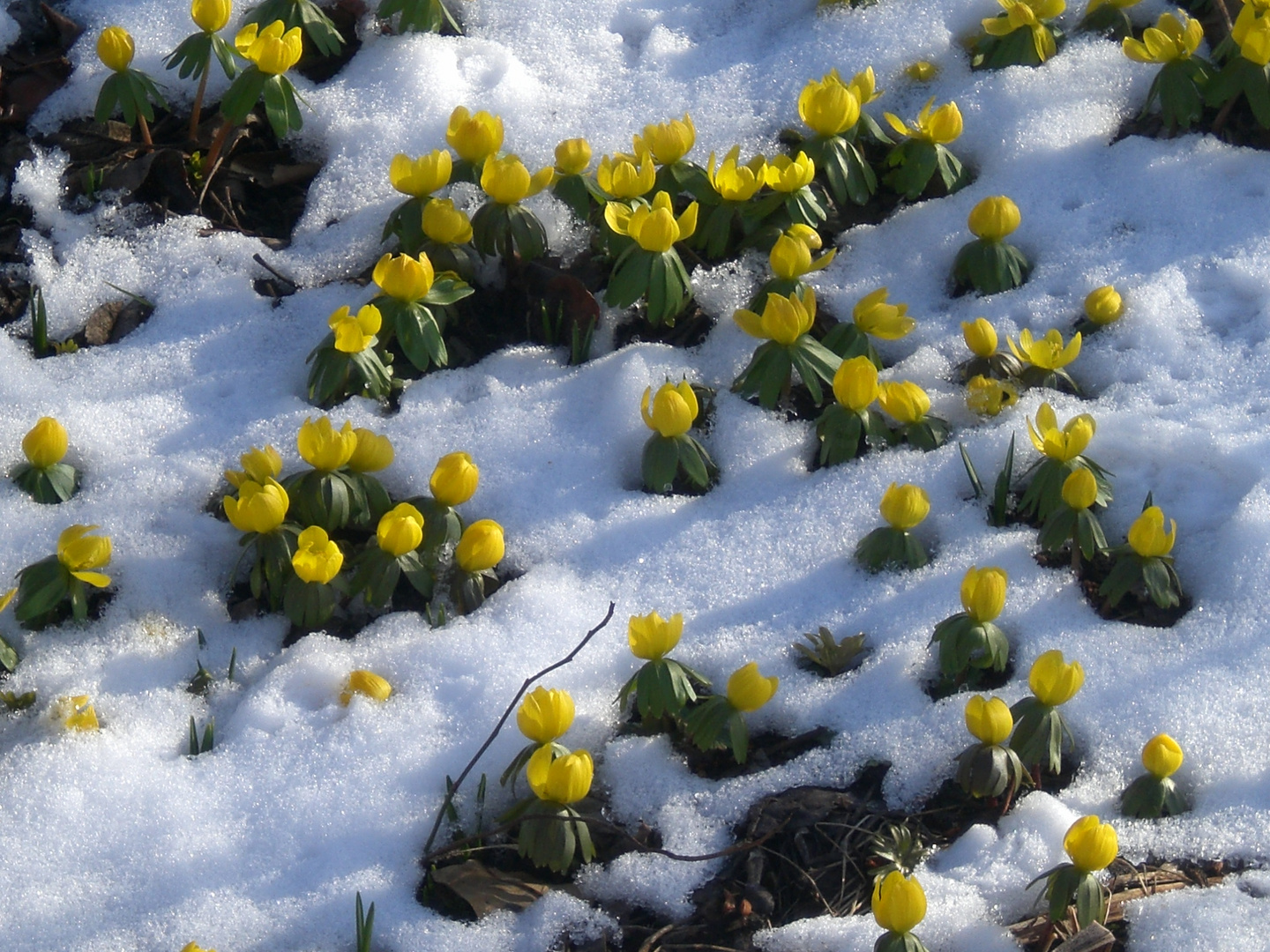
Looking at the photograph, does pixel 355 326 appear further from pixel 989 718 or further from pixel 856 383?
pixel 989 718

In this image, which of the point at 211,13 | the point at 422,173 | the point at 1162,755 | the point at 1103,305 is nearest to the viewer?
the point at 1162,755

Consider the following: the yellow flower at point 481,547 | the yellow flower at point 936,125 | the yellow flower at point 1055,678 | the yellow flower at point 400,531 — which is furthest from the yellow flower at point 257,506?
the yellow flower at point 936,125

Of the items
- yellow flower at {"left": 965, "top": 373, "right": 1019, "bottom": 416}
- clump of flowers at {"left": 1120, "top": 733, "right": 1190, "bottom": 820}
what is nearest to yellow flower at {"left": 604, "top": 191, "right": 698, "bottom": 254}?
yellow flower at {"left": 965, "top": 373, "right": 1019, "bottom": 416}

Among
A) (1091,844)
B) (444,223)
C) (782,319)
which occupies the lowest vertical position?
(1091,844)

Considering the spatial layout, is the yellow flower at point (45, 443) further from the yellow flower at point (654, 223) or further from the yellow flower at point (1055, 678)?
the yellow flower at point (1055, 678)

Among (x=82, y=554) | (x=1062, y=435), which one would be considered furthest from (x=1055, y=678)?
(x=82, y=554)

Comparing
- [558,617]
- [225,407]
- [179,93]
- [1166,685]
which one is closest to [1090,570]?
[1166,685]

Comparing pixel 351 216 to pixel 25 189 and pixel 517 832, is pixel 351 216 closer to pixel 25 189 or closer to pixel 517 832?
pixel 25 189
